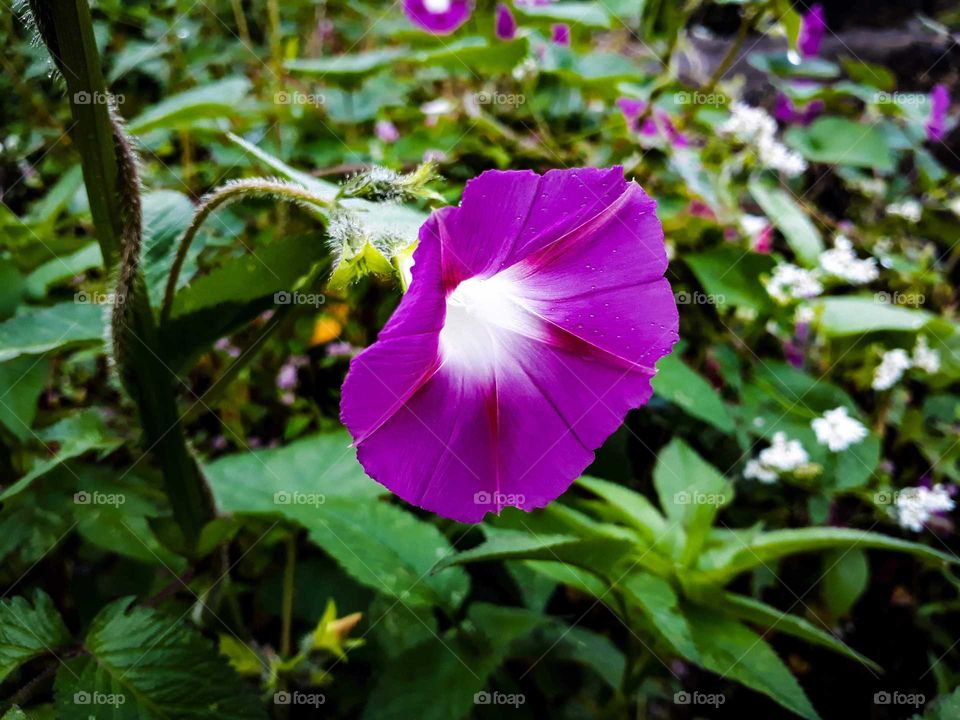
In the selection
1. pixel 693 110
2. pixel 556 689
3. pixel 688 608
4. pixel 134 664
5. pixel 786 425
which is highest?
pixel 693 110

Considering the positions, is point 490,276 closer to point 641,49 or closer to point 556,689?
point 556,689

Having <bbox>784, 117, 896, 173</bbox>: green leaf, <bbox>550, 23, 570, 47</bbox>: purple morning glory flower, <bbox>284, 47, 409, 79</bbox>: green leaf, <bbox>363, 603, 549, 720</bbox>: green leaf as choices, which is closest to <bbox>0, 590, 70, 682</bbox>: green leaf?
<bbox>363, 603, 549, 720</bbox>: green leaf

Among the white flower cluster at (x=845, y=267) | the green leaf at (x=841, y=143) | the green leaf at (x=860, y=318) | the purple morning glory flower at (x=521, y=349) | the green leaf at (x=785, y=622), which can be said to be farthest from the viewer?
the green leaf at (x=841, y=143)

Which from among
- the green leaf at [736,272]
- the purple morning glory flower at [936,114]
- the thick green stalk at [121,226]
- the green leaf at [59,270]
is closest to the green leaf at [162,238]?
the thick green stalk at [121,226]

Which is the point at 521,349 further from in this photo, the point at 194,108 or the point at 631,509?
the point at 194,108

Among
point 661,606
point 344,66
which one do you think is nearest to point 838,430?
point 661,606

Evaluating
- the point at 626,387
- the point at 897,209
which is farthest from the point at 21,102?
the point at 897,209

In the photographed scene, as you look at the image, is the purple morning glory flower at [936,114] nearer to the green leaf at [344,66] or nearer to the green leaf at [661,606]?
the green leaf at [344,66]
